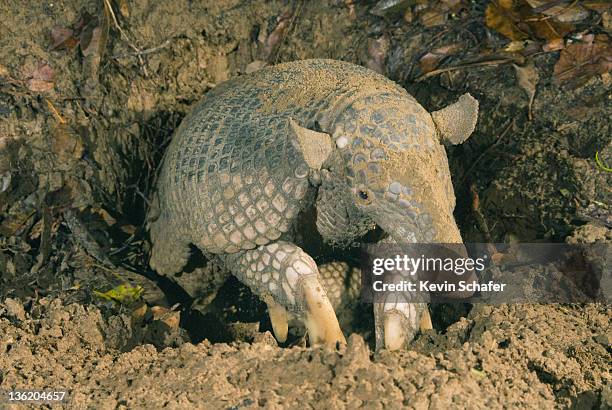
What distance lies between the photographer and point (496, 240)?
4.24m

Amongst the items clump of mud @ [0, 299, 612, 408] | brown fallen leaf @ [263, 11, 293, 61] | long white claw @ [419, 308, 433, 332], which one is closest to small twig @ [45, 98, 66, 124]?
clump of mud @ [0, 299, 612, 408]

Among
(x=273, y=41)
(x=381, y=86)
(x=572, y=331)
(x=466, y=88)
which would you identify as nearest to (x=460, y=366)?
(x=572, y=331)

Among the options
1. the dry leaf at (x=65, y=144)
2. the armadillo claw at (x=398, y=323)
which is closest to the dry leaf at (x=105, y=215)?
the dry leaf at (x=65, y=144)

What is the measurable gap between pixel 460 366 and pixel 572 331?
35.1 inches

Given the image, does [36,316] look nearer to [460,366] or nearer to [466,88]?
[460,366]

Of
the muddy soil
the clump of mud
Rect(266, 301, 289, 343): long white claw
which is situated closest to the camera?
the clump of mud

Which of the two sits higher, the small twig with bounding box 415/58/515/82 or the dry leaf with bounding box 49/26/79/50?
the dry leaf with bounding box 49/26/79/50

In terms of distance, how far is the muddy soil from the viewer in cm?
281

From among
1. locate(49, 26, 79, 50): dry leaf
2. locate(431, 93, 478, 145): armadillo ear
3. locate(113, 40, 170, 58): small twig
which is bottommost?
locate(431, 93, 478, 145): armadillo ear

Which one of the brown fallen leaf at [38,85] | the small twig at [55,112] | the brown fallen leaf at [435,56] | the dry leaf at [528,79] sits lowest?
the dry leaf at [528,79]

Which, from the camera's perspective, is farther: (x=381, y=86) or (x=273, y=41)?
(x=273, y=41)

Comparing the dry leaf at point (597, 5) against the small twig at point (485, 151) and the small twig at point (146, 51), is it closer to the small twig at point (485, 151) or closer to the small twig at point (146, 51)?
the small twig at point (485, 151)

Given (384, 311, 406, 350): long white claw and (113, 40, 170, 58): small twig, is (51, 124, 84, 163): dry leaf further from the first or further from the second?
(384, 311, 406, 350): long white claw

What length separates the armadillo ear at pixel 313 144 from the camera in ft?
9.88
